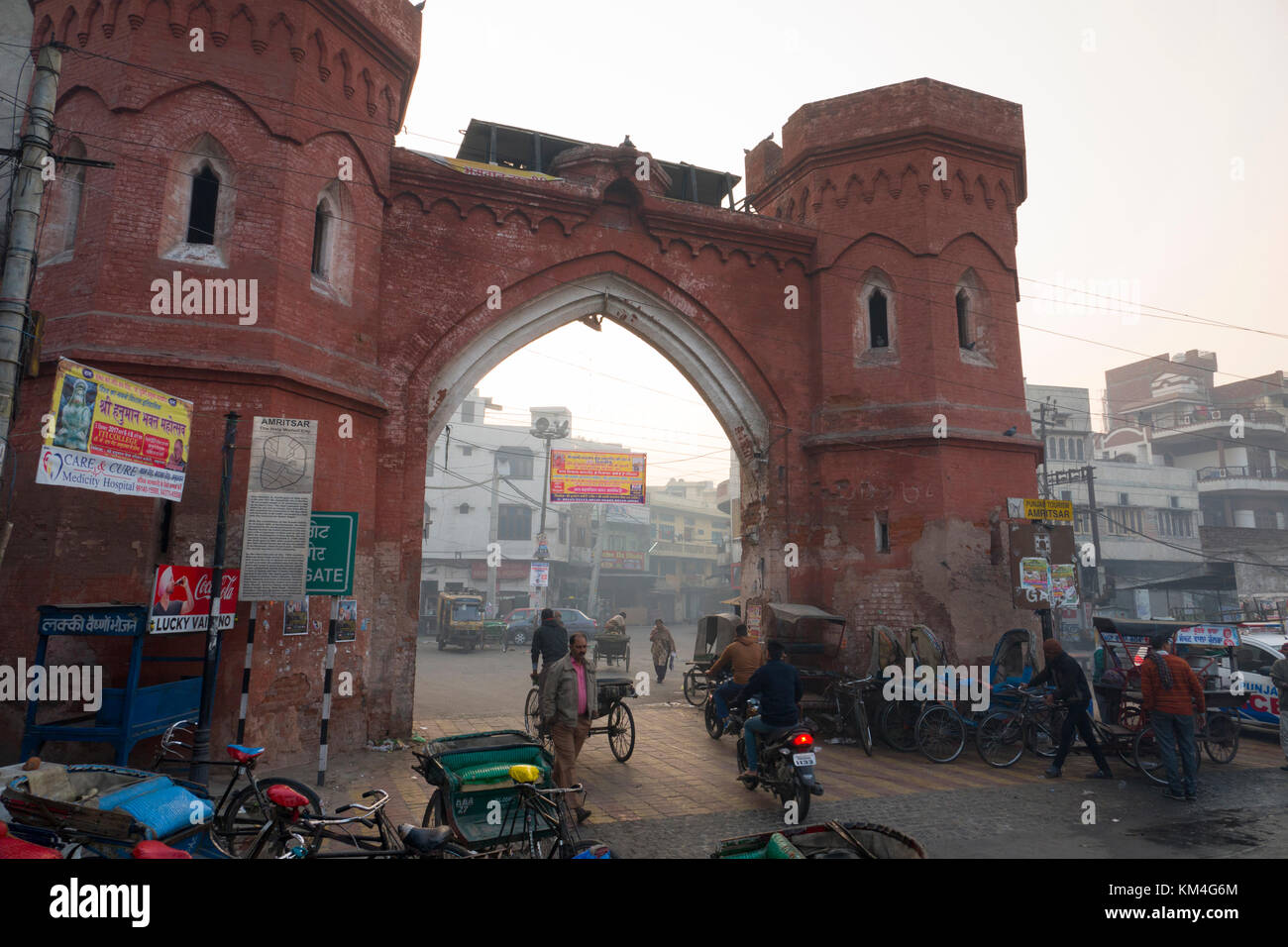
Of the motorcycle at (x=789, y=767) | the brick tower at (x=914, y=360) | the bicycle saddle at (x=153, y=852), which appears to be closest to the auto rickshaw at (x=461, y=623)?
the brick tower at (x=914, y=360)

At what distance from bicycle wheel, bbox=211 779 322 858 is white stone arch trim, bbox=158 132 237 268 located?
21.5 feet

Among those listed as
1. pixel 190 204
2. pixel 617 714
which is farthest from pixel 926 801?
pixel 190 204

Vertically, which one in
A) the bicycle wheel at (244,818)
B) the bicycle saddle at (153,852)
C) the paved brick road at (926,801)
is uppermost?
the bicycle saddle at (153,852)

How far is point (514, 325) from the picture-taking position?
12562 millimetres

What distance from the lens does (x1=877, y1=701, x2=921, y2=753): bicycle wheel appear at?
10.3 m

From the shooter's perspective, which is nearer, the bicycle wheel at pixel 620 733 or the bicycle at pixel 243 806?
the bicycle at pixel 243 806

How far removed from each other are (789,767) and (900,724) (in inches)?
159

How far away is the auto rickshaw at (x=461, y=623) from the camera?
1056 inches

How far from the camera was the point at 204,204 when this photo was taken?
9.57 metres

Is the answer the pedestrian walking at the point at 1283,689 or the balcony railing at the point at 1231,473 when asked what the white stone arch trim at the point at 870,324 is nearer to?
the pedestrian walking at the point at 1283,689

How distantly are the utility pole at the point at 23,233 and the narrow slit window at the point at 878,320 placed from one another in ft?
38.7

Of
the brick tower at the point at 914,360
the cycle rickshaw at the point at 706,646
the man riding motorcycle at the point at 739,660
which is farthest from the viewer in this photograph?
the cycle rickshaw at the point at 706,646

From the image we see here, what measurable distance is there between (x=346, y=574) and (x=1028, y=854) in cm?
715
